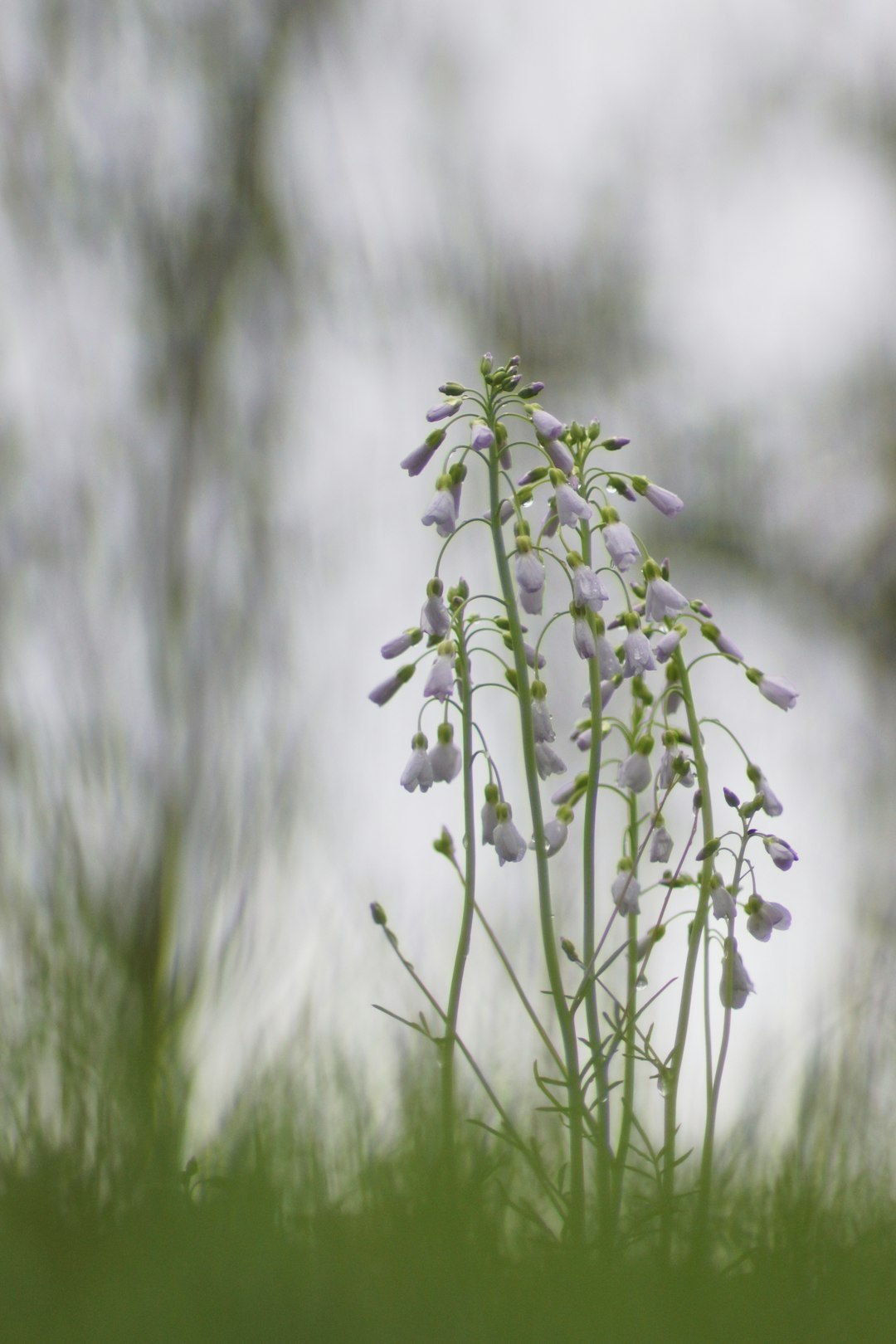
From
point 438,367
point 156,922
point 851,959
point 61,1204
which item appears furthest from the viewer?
point 438,367

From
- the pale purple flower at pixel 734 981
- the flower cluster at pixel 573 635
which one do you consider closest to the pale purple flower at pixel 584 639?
the flower cluster at pixel 573 635

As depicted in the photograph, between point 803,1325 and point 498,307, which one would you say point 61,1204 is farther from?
point 498,307

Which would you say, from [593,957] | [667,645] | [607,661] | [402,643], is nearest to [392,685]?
[402,643]

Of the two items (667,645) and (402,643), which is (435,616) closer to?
(402,643)

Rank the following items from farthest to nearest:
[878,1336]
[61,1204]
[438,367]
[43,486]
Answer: [438,367], [43,486], [61,1204], [878,1336]

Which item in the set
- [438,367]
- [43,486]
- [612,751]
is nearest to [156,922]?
[612,751]

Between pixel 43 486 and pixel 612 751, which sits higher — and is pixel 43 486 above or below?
above

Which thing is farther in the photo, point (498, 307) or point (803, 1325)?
point (498, 307)

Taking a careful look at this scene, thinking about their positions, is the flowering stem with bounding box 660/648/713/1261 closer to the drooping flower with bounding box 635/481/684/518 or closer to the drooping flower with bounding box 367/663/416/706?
the drooping flower with bounding box 635/481/684/518
